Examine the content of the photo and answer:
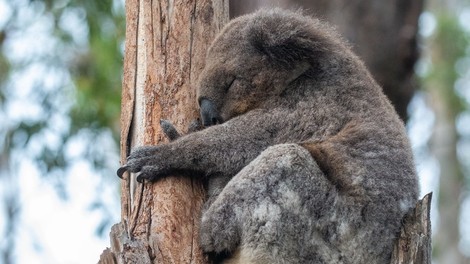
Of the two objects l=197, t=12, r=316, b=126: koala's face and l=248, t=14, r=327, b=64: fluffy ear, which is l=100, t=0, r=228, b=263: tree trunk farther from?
l=248, t=14, r=327, b=64: fluffy ear

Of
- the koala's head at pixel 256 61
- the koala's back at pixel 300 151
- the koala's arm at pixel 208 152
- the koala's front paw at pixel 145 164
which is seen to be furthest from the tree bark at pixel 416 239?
the koala's front paw at pixel 145 164

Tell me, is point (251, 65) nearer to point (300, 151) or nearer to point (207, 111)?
point (207, 111)

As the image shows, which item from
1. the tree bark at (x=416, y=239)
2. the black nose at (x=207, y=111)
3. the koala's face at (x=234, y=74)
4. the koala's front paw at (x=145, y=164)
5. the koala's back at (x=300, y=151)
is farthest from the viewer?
the koala's face at (x=234, y=74)

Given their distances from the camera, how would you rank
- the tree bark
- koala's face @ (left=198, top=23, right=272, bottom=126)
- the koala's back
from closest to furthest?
the tree bark, the koala's back, koala's face @ (left=198, top=23, right=272, bottom=126)

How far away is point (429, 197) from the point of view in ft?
15.9

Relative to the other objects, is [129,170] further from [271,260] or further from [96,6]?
[96,6]

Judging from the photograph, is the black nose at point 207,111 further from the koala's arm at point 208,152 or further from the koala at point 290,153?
the koala's arm at point 208,152

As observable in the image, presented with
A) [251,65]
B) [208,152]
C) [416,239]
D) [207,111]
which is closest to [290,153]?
[208,152]

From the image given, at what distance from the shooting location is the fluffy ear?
237 inches

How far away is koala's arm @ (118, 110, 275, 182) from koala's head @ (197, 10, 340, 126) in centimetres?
31

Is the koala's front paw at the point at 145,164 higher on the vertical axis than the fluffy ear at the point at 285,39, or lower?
lower

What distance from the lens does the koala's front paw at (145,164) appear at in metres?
5.43

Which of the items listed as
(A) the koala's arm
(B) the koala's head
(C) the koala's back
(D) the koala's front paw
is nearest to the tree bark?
(C) the koala's back

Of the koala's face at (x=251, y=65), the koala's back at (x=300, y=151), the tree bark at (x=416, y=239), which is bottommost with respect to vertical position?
the tree bark at (x=416, y=239)
